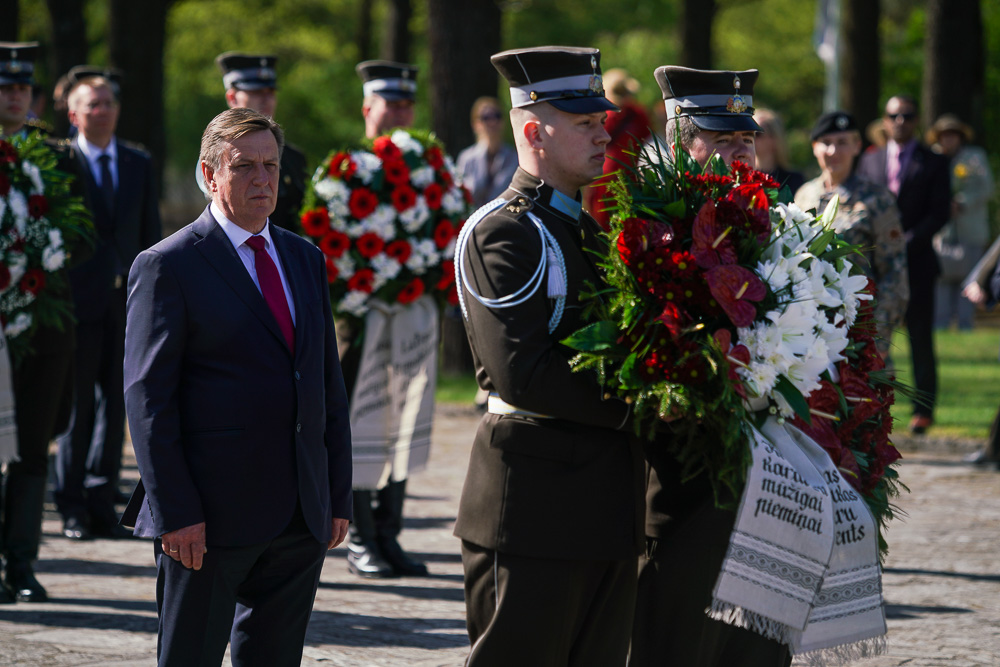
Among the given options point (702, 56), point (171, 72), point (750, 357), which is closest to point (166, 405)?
point (750, 357)

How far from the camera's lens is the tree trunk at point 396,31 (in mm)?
20297

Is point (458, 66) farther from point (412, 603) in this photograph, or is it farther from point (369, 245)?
point (412, 603)

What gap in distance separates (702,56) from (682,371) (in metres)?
16.1

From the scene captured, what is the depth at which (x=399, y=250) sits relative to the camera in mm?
6789

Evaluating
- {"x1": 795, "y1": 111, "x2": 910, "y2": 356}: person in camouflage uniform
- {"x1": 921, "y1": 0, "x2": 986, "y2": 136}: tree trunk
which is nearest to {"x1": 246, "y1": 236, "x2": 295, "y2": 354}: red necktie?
{"x1": 795, "y1": 111, "x2": 910, "y2": 356}: person in camouflage uniform

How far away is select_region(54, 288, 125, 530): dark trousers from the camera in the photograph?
7.48 meters

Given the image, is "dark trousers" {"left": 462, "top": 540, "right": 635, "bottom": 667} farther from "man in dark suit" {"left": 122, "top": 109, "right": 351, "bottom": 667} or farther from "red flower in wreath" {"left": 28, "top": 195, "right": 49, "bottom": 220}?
"red flower in wreath" {"left": 28, "top": 195, "right": 49, "bottom": 220}

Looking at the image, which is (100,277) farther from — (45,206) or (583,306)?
(583,306)

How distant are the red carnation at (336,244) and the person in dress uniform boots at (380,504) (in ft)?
1.24

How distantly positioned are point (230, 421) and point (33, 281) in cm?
297

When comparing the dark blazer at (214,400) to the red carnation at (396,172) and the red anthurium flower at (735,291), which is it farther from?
the red carnation at (396,172)

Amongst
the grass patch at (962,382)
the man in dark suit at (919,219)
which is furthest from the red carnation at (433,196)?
the man in dark suit at (919,219)

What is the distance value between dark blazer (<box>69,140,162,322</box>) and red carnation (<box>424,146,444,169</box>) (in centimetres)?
178

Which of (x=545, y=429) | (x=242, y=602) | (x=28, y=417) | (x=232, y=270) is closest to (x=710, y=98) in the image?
(x=545, y=429)
